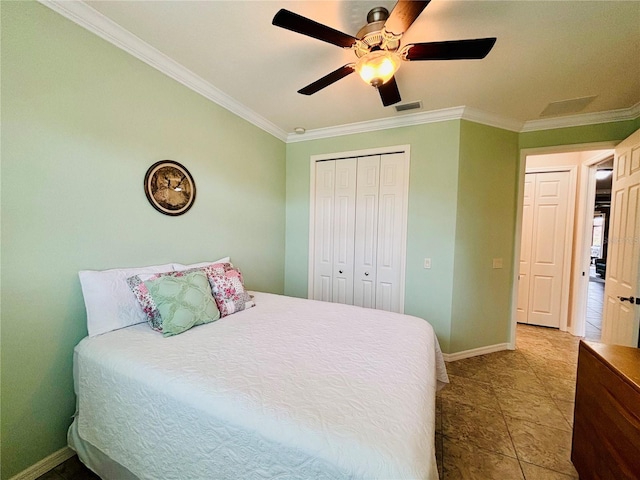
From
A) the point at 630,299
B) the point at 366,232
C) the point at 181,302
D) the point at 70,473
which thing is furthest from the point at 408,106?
the point at 70,473

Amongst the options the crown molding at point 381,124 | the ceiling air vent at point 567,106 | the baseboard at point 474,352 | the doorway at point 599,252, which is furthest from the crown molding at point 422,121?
the baseboard at point 474,352

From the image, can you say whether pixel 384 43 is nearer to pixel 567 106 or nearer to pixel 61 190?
pixel 61 190

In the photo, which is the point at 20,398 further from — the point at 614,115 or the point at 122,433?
the point at 614,115

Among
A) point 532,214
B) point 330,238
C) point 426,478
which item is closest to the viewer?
point 426,478

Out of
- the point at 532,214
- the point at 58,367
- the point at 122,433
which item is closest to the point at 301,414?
the point at 122,433

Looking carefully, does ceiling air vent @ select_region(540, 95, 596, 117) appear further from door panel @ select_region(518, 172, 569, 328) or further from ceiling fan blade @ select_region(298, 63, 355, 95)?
ceiling fan blade @ select_region(298, 63, 355, 95)

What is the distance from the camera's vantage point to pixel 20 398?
135cm

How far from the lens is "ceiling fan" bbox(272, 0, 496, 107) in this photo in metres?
1.17

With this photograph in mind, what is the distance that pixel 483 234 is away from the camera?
9.15ft

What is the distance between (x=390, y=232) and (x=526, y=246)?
2.40 metres

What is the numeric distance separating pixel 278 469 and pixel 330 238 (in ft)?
8.38

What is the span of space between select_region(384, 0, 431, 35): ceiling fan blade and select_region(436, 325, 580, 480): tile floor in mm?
2391

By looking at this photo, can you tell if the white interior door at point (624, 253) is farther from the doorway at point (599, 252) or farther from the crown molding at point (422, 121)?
the crown molding at point (422, 121)

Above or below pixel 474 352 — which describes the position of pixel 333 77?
above
